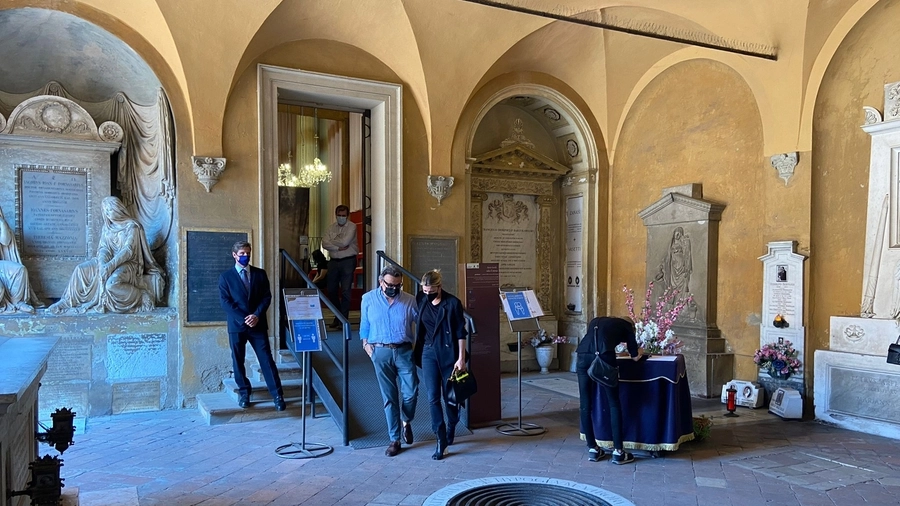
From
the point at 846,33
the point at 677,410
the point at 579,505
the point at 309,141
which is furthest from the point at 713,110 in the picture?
the point at 309,141

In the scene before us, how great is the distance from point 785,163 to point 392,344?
508 centimetres

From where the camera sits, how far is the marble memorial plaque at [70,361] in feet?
21.3

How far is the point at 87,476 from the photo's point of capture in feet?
15.1

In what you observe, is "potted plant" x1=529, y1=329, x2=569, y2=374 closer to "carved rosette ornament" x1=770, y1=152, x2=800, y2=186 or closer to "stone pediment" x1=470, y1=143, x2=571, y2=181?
"stone pediment" x1=470, y1=143, x2=571, y2=181

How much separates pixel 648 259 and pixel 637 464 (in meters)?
4.51

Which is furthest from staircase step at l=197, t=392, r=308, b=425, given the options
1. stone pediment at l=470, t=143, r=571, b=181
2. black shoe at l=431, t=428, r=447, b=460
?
stone pediment at l=470, t=143, r=571, b=181

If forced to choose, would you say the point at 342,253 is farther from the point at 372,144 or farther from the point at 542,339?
the point at 542,339

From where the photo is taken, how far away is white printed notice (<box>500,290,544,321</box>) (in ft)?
19.9

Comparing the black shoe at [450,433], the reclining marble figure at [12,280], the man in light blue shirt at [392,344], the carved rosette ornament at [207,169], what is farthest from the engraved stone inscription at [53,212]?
the black shoe at [450,433]

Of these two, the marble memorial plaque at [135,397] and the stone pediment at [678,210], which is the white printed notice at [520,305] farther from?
the marble memorial plaque at [135,397]

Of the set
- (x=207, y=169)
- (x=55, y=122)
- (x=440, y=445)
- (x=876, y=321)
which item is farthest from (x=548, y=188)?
(x=55, y=122)

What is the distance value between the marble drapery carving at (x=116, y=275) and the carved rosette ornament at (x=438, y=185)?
3.52 metres

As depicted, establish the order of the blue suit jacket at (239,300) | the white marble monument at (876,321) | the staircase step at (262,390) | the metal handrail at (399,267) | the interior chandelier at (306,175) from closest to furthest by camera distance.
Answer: the metal handrail at (399,267)
the blue suit jacket at (239,300)
the white marble monument at (876,321)
the staircase step at (262,390)
the interior chandelier at (306,175)

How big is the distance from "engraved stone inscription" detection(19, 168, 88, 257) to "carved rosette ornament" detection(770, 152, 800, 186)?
313 inches
